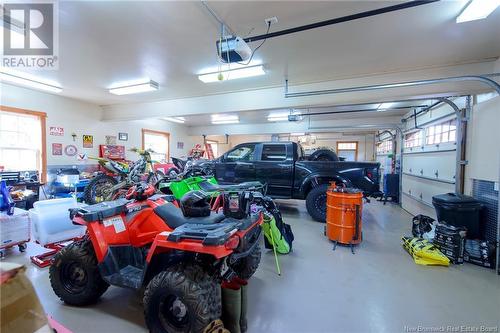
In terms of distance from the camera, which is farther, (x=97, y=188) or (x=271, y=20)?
(x=97, y=188)

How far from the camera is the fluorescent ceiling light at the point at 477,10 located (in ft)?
6.89

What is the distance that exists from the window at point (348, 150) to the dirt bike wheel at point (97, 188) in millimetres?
10692

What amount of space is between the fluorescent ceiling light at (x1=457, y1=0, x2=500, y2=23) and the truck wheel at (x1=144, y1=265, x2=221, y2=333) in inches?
135

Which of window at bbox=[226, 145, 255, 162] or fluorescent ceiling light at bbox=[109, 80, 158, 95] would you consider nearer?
fluorescent ceiling light at bbox=[109, 80, 158, 95]

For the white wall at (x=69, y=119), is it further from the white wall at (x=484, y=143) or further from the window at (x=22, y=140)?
the white wall at (x=484, y=143)

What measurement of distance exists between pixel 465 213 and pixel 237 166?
169 inches

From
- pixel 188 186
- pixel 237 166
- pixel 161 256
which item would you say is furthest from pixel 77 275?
pixel 237 166

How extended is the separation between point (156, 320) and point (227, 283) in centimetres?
56

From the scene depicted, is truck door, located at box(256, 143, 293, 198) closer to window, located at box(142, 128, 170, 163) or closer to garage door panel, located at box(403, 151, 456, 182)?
garage door panel, located at box(403, 151, 456, 182)

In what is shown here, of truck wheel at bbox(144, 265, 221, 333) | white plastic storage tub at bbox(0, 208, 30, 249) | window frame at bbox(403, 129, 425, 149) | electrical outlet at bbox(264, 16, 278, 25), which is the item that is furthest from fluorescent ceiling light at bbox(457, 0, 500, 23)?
white plastic storage tub at bbox(0, 208, 30, 249)

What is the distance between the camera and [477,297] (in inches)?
88.0

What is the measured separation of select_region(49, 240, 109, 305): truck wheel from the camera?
6.36ft

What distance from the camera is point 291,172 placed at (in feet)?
17.1

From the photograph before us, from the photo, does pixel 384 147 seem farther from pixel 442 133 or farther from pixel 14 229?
pixel 14 229
